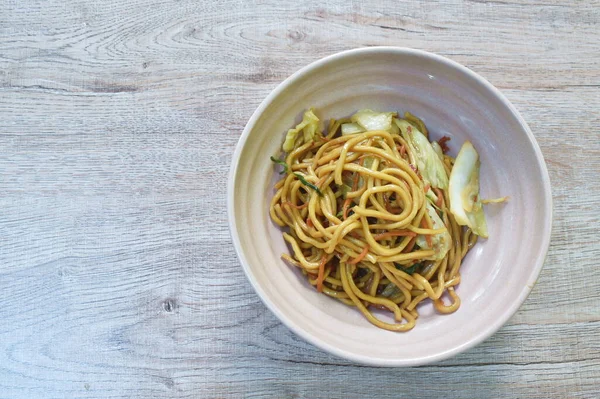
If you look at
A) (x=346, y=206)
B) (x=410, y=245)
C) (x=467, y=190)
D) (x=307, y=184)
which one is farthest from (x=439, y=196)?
(x=307, y=184)

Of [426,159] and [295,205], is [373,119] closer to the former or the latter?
[426,159]

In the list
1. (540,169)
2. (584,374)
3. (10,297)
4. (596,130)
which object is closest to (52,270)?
(10,297)

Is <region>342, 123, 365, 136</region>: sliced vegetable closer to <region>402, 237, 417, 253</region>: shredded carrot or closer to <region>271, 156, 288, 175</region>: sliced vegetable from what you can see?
<region>271, 156, 288, 175</region>: sliced vegetable

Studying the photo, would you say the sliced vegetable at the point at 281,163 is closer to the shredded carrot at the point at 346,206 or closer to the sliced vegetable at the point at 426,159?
the shredded carrot at the point at 346,206

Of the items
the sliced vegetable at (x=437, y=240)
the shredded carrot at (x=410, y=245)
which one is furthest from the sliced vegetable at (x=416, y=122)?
the shredded carrot at (x=410, y=245)

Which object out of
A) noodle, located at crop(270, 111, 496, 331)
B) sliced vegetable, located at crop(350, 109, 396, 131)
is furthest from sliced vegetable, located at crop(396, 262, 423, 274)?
sliced vegetable, located at crop(350, 109, 396, 131)

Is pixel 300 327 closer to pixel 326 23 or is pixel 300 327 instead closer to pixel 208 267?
pixel 208 267
